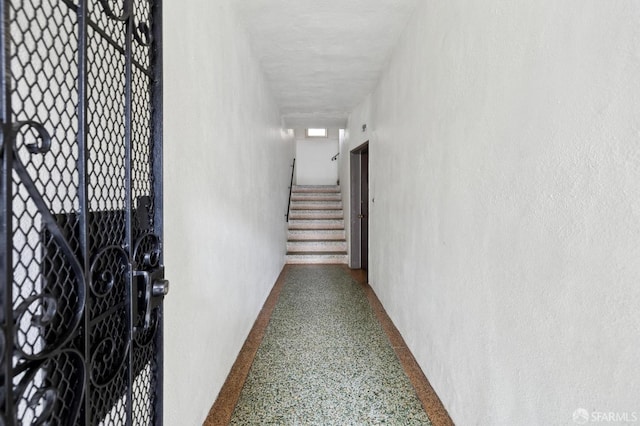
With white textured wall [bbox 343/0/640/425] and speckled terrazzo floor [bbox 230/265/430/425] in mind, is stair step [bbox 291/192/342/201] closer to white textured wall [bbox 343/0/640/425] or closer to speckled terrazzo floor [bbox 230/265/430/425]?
speckled terrazzo floor [bbox 230/265/430/425]

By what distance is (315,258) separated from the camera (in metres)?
5.93

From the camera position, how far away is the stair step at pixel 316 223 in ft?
21.8

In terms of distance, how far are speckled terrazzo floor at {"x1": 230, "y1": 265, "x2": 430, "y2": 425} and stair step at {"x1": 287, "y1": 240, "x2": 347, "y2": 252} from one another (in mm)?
2612

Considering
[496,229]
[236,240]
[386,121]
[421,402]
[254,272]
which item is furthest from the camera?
[386,121]

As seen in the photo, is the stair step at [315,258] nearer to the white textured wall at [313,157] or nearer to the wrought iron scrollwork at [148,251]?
the white textured wall at [313,157]

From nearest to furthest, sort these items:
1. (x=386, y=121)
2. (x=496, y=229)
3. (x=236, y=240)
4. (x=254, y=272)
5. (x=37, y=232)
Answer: (x=37, y=232) → (x=496, y=229) → (x=236, y=240) → (x=254, y=272) → (x=386, y=121)

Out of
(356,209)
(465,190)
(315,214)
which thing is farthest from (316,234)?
(465,190)

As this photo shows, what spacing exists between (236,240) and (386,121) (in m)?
1.95

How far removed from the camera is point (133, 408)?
0.97 meters

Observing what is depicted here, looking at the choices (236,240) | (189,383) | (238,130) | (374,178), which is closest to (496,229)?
(189,383)

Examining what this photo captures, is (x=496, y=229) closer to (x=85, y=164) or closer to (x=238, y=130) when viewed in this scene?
(x=85, y=164)

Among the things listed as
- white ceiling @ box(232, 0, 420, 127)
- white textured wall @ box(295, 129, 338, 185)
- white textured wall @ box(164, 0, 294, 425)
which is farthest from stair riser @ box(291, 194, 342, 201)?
white textured wall @ box(164, 0, 294, 425)

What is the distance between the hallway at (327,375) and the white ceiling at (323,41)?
2.49 metres

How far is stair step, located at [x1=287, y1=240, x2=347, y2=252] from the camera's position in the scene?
617cm
